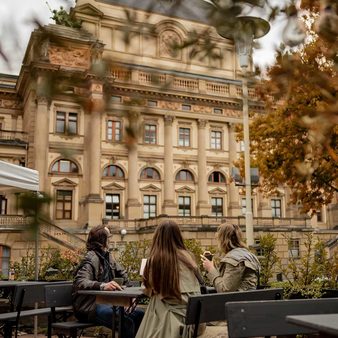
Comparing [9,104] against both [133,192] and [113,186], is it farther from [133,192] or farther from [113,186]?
[133,192]

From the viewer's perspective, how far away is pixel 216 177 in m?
40.1

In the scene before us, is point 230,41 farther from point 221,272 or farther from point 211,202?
point 211,202

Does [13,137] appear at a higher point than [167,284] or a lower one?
higher

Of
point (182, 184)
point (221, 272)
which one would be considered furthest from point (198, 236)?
point (221, 272)

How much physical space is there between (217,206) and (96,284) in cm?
3465

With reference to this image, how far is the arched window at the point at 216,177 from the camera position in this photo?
39875 millimetres

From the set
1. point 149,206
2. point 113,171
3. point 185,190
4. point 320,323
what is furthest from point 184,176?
point 320,323

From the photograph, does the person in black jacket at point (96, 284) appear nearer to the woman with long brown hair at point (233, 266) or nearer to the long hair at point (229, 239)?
the woman with long brown hair at point (233, 266)

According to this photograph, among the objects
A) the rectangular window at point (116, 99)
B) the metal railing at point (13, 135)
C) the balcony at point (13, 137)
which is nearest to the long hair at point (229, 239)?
the rectangular window at point (116, 99)

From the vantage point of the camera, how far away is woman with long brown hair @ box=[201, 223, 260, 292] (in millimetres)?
5184

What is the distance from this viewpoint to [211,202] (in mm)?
39500

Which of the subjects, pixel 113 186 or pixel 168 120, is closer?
pixel 113 186

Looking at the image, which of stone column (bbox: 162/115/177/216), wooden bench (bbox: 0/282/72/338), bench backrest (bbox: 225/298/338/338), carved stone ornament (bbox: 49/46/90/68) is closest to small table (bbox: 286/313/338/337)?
bench backrest (bbox: 225/298/338/338)

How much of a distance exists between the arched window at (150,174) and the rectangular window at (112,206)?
2762mm
